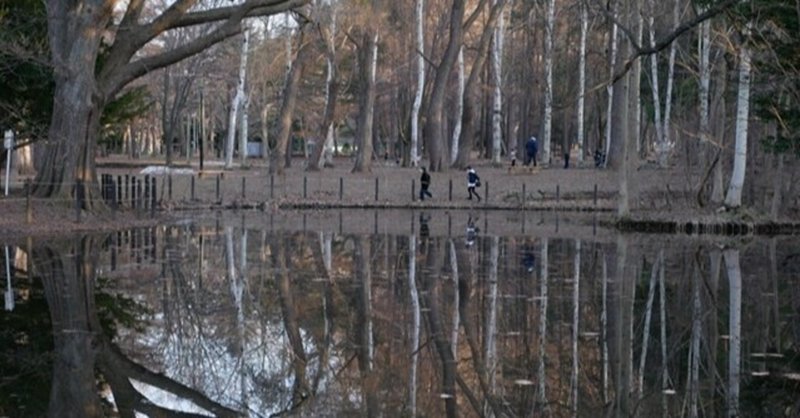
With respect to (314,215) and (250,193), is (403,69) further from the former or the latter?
(314,215)

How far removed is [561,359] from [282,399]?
333cm

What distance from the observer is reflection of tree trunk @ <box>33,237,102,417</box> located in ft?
31.6

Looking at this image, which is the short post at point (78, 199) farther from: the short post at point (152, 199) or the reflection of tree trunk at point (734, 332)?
the reflection of tree trunk at point (734, 332)

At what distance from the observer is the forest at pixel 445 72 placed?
26281 mm

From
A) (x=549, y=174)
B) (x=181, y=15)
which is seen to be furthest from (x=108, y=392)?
(x=549, y=174)

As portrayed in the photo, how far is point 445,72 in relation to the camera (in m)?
50.6

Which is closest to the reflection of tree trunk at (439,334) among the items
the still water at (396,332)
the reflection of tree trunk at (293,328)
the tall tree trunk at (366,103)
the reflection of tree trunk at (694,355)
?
the still water at (396,332)

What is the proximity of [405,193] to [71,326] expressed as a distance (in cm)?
3215

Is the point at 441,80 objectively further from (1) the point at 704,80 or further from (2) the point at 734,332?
(2) the point at 734,332

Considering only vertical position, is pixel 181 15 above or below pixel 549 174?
above

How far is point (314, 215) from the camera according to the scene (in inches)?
1502

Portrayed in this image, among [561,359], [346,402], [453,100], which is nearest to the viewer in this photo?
[346,402]

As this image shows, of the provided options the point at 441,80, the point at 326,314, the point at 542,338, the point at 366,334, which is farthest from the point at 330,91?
the point at 542,338

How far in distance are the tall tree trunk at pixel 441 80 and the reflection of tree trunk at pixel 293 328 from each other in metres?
29.9
